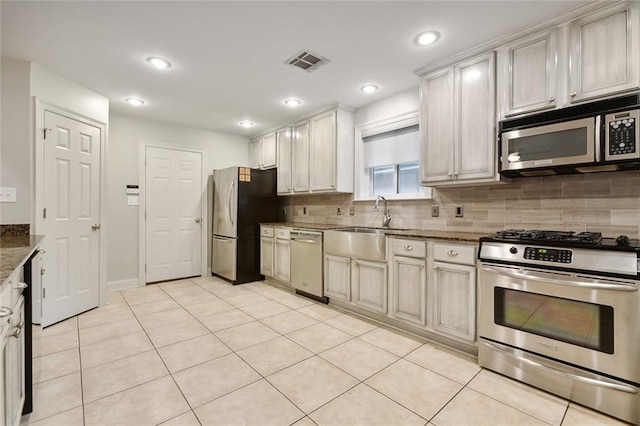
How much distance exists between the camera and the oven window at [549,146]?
2029 millimetres

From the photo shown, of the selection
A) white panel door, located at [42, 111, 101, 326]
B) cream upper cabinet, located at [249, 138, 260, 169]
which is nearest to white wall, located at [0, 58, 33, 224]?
white panel door, located at [42, 111, 101, 326]

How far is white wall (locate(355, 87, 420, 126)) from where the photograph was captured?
3.39m

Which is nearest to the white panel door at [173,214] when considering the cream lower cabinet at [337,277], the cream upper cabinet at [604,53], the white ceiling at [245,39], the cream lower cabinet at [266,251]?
the cream lower cabinet at [266,251]

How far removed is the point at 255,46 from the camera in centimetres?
252

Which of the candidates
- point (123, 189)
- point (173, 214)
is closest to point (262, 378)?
point (173, 214)

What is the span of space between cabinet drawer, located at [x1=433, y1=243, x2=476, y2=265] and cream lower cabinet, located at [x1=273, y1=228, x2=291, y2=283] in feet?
7.20

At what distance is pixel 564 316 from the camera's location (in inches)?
73.6

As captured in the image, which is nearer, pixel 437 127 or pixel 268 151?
pixel 437 127

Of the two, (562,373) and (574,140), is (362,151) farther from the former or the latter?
(562,373)

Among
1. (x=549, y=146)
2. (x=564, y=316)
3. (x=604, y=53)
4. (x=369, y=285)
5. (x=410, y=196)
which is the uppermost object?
(x=604, y=53)

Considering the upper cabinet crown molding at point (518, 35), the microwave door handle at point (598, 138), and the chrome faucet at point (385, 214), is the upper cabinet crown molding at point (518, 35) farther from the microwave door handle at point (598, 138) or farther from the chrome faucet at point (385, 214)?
the chrome faucet at point (385, 214)

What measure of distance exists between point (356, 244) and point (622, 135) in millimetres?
2180

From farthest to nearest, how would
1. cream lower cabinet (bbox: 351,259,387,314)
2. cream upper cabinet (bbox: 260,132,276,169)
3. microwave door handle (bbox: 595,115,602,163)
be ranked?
cream upper cabinet (bbox: 260,132,276,169) → cream lower cabinet (bbox: 351,259,387,314) → microwave door handle (bbox: 595,115,602,163)

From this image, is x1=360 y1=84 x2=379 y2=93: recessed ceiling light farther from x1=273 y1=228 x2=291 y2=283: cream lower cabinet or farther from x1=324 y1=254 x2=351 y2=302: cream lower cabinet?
x1=273 y1=228 x2=291 y2=283: cream lower cabinet
